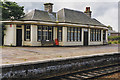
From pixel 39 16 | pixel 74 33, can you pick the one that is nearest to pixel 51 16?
pixel 39 16

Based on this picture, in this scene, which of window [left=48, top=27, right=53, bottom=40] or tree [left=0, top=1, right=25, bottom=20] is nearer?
tree [left=0, top=1, right=25, bottom=20]

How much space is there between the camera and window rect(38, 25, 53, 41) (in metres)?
19.3

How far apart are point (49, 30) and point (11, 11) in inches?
254

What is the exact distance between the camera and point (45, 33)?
19766 millimetres

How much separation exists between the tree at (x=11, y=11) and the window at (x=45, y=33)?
4.34m

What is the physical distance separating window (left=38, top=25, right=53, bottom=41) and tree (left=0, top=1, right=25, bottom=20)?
171 inches

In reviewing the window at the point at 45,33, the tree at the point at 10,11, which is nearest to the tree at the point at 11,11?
the tree at the point at 10,11

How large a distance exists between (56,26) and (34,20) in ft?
11.9

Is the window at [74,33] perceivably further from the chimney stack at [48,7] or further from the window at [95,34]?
the chimney stack at [48,7]

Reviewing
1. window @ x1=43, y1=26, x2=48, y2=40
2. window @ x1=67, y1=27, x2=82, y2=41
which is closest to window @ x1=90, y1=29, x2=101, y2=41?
window @ x1=67, y1=27, x2=82, y2=41

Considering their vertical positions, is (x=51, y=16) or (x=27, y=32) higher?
(x=51, y=16)

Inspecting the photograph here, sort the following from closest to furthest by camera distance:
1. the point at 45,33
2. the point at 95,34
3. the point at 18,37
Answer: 1. the point at 18,37
2. the point at 45,33
3. the point at 95,34

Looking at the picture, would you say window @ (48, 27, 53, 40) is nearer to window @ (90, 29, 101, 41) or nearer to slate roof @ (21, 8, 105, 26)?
slate roof @ (21, 8, 105, 26)

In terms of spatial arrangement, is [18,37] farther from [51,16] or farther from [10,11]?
[51,16]
